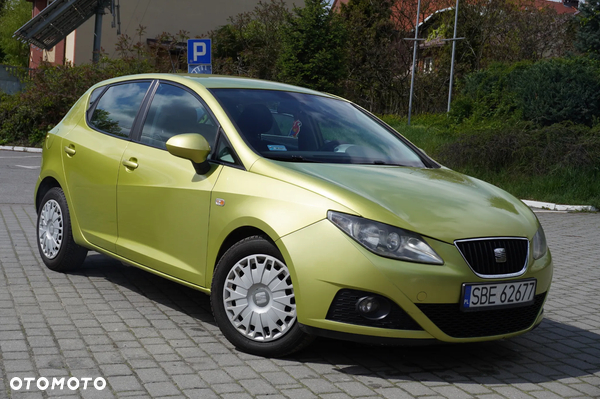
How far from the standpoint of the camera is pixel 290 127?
513 centimetres

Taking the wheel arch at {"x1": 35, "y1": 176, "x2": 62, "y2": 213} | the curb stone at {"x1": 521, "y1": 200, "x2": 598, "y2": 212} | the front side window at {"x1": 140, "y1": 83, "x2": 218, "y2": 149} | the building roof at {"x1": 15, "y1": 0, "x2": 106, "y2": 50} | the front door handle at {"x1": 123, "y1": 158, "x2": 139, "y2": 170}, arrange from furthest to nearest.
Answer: the building roof at {"x1": 15, "y1": 0, "x2": 106, "y2": 50}
the curb stone at {"x1": 521, "y1": 200, "x2": 598, "y2": 212}
the wheel arch at {"x1": 35, "y1": 176, "x2": 62, "y2": 213}
the front door handle at {"x1": 123, "y1": 158, "x2": 139, "y2": 170}
the front side window at {"x1": 140, "y1": 83, "x2": 218, "y2": 149}

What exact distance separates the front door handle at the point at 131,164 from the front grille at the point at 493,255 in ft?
7.88

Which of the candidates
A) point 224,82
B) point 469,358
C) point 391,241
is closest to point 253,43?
point 224,82

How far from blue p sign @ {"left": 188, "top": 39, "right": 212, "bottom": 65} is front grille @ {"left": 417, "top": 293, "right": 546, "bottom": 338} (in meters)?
11.0

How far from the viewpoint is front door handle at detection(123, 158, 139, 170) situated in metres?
5.33

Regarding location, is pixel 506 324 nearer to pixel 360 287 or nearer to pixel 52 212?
pixel 360 287

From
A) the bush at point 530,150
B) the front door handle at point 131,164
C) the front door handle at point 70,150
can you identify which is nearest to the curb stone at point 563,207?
the bush at point 530,150

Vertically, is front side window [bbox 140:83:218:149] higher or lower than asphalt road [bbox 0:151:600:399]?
higher

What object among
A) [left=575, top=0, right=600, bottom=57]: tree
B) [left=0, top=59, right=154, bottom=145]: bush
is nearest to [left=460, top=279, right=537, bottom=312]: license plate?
[left=0, top=59, right=154, bottom=145]: bush

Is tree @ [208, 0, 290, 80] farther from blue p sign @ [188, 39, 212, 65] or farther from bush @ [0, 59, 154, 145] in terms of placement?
blue p sign @ [188, 39, 212, 65]

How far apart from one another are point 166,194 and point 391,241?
1.70 meters

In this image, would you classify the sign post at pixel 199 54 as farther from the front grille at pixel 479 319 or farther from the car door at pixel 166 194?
the front grille at pixel 479 319

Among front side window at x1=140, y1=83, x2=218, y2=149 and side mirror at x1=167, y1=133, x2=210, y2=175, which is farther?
front side window at x1=140, y1=83, x2=218, y2=149

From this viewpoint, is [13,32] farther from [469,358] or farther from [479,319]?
[479,319]
